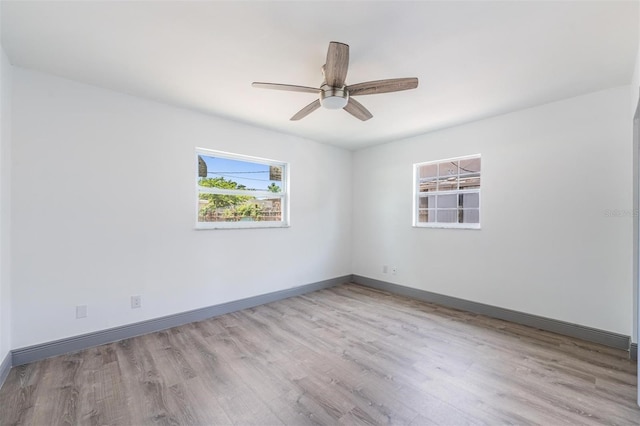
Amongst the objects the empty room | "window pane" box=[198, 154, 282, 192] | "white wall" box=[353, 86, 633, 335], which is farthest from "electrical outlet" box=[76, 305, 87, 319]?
"white wall" box=[353, 86, 633, 335]

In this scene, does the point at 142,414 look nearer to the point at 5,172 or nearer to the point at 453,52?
the point at 5,172

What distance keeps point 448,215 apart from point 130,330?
13.7 ft

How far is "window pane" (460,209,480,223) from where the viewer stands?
11.8 ft

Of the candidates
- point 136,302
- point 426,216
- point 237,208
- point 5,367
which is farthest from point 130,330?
point 426,216

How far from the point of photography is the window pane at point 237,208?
3457 mm

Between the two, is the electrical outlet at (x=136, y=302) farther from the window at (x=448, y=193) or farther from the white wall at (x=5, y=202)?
the window at (x=448, y=193)

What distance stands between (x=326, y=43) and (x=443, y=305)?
3.58 metres

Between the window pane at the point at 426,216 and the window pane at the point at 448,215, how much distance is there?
3.7 inches

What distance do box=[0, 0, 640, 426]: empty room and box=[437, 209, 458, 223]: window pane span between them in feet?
0.10

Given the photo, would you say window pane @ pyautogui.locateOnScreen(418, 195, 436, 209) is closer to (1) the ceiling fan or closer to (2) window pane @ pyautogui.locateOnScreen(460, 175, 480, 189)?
(2) window pane @ pyautogui.locateOnScreen(460, 175, 480, 189)

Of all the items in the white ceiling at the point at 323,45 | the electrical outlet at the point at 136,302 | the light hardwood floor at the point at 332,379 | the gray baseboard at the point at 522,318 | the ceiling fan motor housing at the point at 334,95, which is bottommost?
the light hardwood floor at the point at 332,379

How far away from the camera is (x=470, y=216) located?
12.1 feet

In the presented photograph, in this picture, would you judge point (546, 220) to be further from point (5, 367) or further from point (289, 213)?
point (5, 367)

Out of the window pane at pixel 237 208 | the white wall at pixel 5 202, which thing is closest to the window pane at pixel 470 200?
the window pane at pixel 237 208
